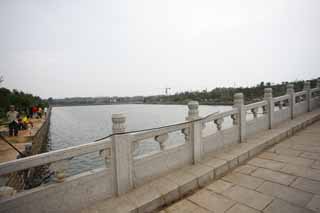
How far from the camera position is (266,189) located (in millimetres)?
2477

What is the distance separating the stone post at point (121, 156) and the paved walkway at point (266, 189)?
62cm

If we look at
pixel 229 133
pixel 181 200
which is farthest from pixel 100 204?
pixel 229 133

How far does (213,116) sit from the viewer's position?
137 inches

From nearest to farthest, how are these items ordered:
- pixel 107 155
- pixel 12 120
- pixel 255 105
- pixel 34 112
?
pixel 107 155 < pixel 255 105 < pixel 12 120 < pixel 34 112

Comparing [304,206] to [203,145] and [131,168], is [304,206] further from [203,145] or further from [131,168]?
[131,168]

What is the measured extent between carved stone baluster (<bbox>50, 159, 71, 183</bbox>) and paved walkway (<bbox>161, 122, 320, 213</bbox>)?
1.28 meters

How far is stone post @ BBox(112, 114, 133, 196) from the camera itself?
227cm

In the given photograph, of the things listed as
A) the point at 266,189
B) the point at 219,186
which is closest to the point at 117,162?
the point at 219,186

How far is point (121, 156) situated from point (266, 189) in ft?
6.85

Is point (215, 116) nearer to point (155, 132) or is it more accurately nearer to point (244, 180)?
point (244, 180)

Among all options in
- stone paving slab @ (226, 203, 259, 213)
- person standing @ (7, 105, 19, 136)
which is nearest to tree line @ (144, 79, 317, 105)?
stone paving slab @ (226, 203, 259, 213)

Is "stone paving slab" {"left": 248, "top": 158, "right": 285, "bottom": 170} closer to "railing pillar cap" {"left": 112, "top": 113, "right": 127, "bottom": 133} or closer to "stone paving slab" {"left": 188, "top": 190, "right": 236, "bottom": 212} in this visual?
"stone paving slab" {"left": 188, "top": 190, "right": 236, "bottom": 212}

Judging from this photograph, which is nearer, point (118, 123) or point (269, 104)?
point (118, 123)

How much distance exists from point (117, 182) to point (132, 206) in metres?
0.37
